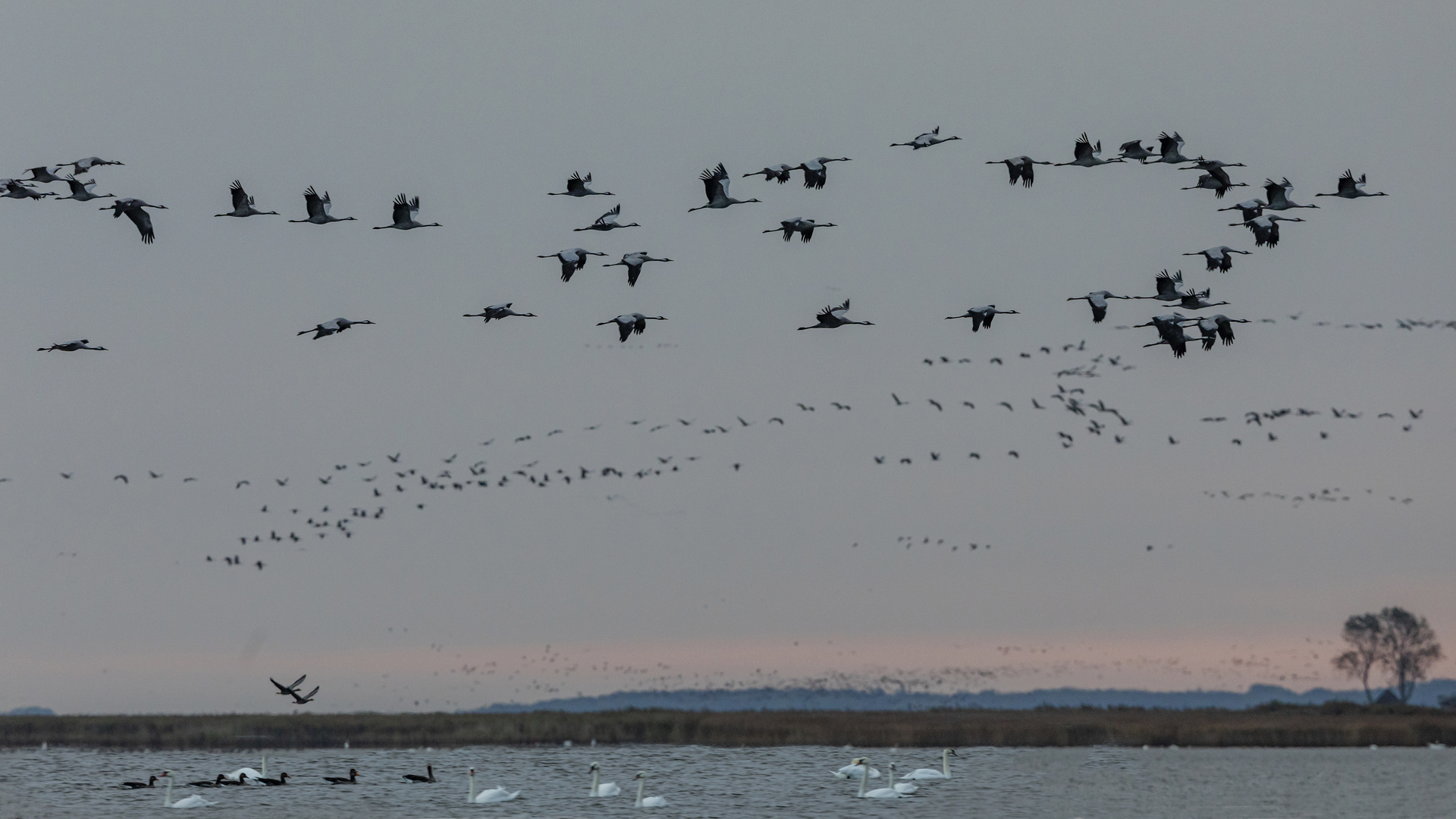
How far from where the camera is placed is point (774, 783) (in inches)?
2117

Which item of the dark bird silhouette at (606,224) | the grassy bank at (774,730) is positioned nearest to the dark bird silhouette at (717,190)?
the dark bird silhouette at (606,224)

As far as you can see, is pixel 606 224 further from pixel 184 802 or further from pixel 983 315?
pixel 184 802

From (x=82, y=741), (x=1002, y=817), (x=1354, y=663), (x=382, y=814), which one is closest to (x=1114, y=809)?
(x=1002, y=817)

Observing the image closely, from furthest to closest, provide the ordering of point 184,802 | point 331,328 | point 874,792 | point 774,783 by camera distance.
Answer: point 774,783
point 874,792
point 184,802
point 331,328

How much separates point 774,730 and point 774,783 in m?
18.4

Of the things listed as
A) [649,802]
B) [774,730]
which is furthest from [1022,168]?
[774,730]

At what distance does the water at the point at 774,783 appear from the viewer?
46.6 metres

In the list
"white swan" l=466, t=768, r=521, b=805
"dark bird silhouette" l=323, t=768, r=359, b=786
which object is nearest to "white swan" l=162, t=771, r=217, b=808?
"dark bird silhouette" l=323, t=768, r=359, b=786

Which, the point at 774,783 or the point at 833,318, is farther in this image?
the point at 774,783

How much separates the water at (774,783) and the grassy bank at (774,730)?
86 centimetres

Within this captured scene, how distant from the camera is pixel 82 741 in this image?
2963 inches

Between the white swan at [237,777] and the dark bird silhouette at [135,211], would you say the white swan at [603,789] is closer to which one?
the white swan at [237,777]

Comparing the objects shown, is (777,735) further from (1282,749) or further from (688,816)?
(688,816)

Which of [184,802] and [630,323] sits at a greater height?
[630,323]
